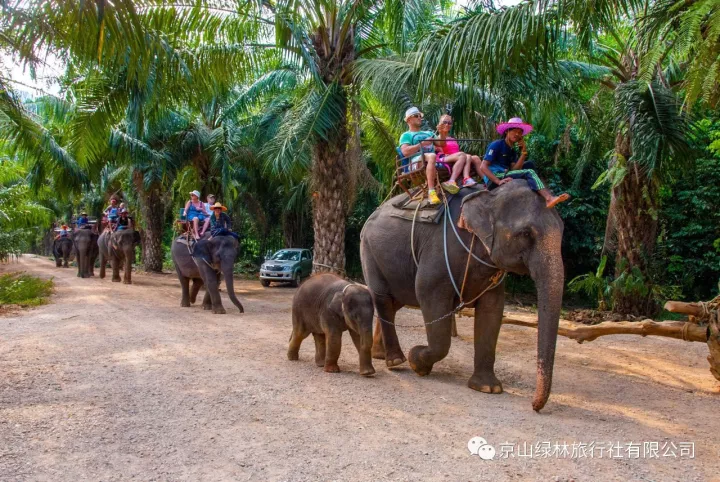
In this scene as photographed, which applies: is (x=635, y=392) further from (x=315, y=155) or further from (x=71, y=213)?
(x=71, y=213)

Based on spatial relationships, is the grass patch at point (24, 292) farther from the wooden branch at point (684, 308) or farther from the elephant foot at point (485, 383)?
the wooden branch at point (684, 308)

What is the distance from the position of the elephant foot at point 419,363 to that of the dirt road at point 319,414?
0.13 m

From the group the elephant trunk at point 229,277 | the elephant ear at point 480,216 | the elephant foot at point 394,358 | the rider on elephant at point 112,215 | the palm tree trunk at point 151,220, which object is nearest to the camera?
the elephant ear at point 480,216

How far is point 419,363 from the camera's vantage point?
6.98 meters

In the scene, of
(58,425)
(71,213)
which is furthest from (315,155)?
(71,213)

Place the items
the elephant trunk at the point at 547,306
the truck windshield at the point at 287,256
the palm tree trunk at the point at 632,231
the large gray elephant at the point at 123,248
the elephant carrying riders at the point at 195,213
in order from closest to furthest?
the elephant trunk at the point at 547,306 < the palm tree trunk at the point at 632,231 < the elephant carrying riders at the point at 195,213 < the large gray elephant at the point at 123,248 < the truck windshield at the point at 287,256

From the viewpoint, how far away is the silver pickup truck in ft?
70.5

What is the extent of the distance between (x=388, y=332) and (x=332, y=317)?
3.28 feet

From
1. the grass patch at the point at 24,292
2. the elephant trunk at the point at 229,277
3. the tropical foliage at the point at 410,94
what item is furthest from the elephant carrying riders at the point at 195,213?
the grass patch at the point at 24,292

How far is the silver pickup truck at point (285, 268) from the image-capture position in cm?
2150

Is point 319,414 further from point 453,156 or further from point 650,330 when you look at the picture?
point 650,330

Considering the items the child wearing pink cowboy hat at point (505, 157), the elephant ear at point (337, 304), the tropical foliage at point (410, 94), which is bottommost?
the elephant ear at point (337, 304)

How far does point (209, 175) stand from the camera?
2298 cm

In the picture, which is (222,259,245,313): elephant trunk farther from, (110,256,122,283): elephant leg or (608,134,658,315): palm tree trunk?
(110,256,122,283): elephant leg
